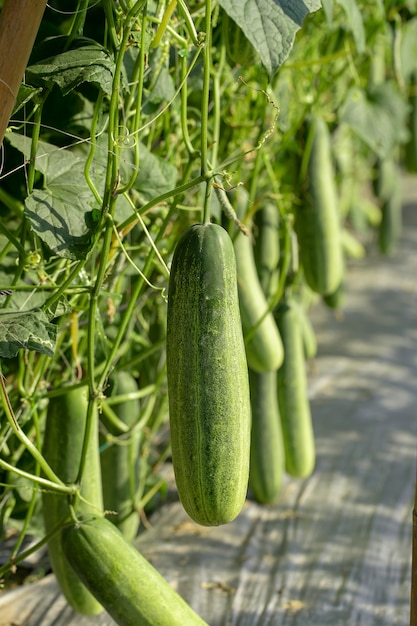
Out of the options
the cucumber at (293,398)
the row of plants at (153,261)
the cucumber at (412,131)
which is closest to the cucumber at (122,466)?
the row of plants at (153,261)

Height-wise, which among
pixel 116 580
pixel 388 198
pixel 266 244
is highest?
pixel 266 244

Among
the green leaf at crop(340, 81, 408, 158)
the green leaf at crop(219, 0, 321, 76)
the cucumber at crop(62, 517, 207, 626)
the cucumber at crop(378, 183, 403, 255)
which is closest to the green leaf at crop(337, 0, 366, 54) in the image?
the green leaf at crop(219, 0, 321, 76)

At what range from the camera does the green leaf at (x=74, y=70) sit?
3.33ft

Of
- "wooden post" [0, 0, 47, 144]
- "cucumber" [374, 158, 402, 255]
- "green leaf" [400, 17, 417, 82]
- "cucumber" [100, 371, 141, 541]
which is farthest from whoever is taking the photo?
"cucumber" [374, 158, 402, 255]

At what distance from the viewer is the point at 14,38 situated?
960mm

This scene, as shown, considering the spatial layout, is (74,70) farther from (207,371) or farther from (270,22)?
(207,371)

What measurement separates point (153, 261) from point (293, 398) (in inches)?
24.5

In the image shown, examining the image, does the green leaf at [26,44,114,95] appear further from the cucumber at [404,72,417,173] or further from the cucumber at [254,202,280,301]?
the cucumber at [404,72,417,173]

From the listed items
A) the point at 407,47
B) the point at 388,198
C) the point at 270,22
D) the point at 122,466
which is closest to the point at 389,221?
the point at 388,198

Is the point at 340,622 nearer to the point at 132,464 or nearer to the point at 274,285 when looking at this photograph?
the point at 132,464

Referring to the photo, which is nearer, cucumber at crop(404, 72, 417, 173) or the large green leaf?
the large green leaf

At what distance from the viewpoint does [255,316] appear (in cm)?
172

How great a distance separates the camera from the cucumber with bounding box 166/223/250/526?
983mm

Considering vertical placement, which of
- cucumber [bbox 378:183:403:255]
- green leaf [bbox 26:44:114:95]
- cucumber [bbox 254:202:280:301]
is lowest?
cucumber [bbox 378:183:403:255]
